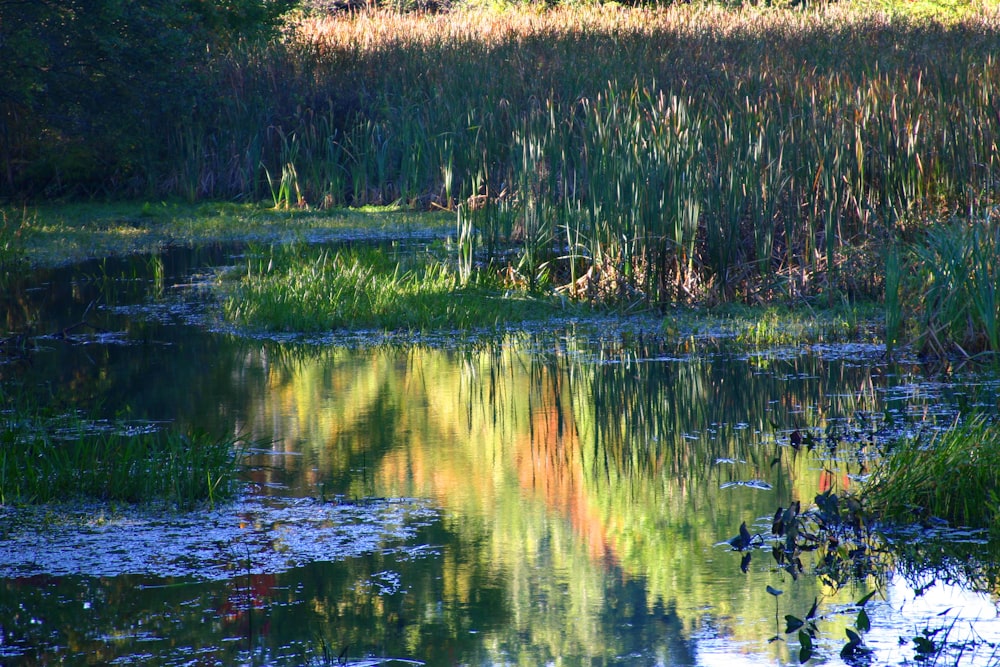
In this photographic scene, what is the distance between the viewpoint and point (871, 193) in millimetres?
8797

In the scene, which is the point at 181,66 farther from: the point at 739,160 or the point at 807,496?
the point at 807,496

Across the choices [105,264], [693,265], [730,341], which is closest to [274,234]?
[105,264]

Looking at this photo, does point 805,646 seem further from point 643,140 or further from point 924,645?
point 643,140

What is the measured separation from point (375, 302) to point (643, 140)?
86.9 inches

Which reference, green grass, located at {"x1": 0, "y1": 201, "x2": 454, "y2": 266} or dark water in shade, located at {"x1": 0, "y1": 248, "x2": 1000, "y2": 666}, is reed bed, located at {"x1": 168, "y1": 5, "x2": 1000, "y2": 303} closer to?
green grass, located at {"x1": 0, "y1": 201, "x2": 454, "y2": 266}

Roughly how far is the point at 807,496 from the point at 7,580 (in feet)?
9.31

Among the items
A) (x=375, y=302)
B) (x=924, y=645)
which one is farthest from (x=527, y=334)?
(x=924, y=645)

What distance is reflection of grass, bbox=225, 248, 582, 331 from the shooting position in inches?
339

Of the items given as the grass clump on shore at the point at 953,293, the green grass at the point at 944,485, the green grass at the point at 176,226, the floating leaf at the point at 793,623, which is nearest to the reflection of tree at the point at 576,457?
the floating leaf at the point at 793,623

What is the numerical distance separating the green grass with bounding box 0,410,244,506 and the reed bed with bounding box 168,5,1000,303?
4.18 metres

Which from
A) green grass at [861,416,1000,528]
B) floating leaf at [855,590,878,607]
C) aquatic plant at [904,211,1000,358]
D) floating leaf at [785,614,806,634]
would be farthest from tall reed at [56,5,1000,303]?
floating leaf at [785,614,806,634]

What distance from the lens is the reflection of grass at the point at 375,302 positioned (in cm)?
862

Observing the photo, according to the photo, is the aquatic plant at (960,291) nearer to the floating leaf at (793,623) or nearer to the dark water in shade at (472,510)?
the dark water in shade at (472,510)

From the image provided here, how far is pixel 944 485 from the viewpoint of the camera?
14.6ft
